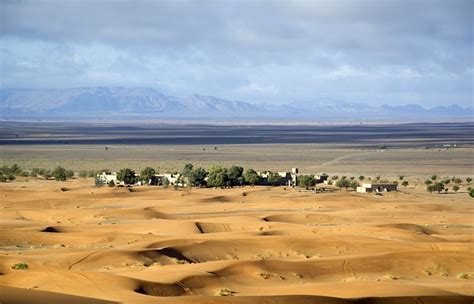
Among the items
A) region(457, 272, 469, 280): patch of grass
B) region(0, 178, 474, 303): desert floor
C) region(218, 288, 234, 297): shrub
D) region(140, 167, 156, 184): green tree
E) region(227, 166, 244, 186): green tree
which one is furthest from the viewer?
region(140, 167, 156, 184): green tree

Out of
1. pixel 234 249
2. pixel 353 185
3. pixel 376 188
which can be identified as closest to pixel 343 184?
pixel 353 185

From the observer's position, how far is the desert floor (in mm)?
21609

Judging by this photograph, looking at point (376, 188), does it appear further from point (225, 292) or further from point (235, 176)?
point (225, 292)

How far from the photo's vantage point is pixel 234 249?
3238 centimetres

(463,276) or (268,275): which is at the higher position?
(268,275)

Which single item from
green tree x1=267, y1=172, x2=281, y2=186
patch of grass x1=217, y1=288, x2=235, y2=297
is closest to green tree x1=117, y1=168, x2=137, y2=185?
green tree x1=267, y1=172, x2=281, y2=186

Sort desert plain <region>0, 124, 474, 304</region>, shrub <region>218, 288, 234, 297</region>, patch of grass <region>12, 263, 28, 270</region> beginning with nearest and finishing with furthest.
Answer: desert plain <region>0, 124, 474, 304</region> < shrub <region>218, 288, 234, 297</region> < patch of grass <region>12, 263, 28, 270</region>

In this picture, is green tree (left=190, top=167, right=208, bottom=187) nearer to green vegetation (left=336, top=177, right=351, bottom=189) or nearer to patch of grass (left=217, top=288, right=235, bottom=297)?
green vegetation (left=336, top=177, right=351, bottom=189)

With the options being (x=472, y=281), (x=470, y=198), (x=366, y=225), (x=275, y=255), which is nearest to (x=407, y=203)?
(x=470, y=198)

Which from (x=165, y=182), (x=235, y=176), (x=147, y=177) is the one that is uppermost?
(x=235, y=176)

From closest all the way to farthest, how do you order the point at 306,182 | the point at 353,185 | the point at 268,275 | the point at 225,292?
1. the point at 225,292
2. the point at 268,275
3. the point at 306,182
4. the point at 353,185

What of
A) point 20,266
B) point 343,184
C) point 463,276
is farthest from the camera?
point 343,184

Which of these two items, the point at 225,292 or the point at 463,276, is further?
the point at 463,276

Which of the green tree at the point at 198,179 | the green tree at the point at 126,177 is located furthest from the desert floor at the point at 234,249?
the green tree at the point at 126,177
